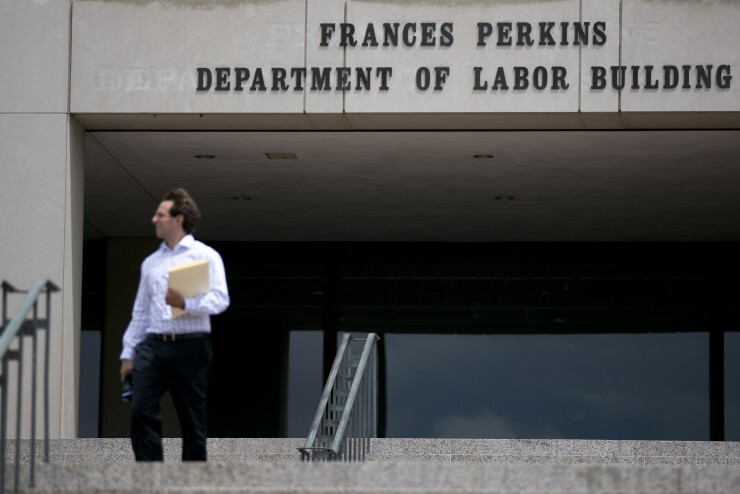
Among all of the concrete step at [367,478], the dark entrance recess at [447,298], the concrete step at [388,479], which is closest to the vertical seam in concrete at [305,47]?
the concrete step at [367,478]

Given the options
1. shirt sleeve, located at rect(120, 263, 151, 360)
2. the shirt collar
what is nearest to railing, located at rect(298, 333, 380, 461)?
shirt sleeve, located at rect(120, 263, 151, 360)

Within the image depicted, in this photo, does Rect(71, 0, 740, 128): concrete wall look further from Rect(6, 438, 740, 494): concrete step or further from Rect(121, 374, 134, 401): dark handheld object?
Rect(6, 438, 740, 494): concrete step

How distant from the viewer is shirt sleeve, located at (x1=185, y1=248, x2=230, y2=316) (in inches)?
293

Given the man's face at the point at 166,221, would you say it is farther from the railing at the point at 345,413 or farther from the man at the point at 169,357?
the railing at the point at 345,413

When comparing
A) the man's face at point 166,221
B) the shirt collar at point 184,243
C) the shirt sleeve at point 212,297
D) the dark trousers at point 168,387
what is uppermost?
the man's face at point 166,221

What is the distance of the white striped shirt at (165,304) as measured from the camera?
7.51m

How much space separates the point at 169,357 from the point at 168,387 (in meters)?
0.18

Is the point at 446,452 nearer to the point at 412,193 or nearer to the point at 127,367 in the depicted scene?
the point at 412,193

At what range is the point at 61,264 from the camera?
42.8 ft

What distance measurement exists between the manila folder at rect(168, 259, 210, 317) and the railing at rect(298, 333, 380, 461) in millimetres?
2664

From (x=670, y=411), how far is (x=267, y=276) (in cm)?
593

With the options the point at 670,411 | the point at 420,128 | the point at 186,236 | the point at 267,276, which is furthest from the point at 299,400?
the point at 186,236

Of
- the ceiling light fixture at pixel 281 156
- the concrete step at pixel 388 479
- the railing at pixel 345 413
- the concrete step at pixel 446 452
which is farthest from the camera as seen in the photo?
the ceiling light fixture at pixel 281 156

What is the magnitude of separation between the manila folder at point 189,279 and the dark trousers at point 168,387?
0.22 meters
